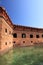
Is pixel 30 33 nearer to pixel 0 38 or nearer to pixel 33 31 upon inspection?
pixel 33 31

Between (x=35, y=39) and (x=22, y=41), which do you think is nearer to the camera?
(x=22, y=41)

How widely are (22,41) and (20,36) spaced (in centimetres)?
109

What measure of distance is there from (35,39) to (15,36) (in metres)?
5.03

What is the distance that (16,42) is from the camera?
2636 cm

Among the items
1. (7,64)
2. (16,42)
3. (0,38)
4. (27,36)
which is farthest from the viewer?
(27,36)

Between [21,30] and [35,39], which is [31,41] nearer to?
[35,39]

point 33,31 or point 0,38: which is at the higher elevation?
point 33,31

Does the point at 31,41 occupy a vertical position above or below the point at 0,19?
below

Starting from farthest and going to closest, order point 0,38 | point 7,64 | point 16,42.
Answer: point 16,42, point 0,38, point 7,64

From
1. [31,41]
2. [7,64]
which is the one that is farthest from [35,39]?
[7,64]

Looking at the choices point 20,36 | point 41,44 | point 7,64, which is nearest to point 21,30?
point 20,36

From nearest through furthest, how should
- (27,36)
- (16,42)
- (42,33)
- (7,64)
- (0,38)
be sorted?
(7,64) < (0,38) < (16,42) < (27,36) < (42,33)

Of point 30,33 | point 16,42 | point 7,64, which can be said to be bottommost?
point 7,64

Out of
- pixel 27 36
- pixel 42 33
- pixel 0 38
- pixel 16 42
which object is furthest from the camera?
pixel 42 33
